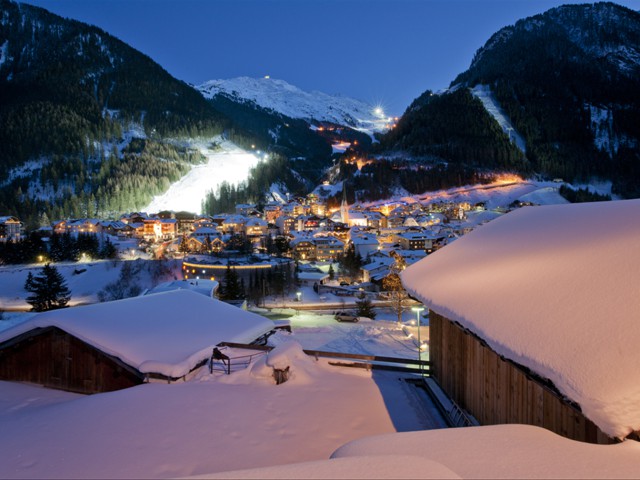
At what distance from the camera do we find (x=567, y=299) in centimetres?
346

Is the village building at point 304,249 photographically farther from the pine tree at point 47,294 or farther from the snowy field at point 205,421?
the snowy field at point 205,421

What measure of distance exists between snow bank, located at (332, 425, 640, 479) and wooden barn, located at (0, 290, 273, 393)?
5831 mm

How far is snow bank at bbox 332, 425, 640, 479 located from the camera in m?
2.20

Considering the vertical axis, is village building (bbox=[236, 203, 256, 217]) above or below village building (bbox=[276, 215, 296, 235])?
above

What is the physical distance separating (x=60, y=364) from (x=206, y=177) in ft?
450

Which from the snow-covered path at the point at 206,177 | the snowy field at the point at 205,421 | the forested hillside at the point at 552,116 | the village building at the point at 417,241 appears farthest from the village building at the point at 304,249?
the forested hillside at the point at 552,116

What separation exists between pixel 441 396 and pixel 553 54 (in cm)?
23584

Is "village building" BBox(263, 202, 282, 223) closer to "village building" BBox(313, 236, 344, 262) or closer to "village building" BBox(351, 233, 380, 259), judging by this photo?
"village building" BBox(313, 236, 344, 262)

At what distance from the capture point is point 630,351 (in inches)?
102

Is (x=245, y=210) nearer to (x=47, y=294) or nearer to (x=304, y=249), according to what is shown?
(x=304, y=249)

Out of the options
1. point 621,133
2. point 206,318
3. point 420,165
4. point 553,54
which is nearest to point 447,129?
point 420,165

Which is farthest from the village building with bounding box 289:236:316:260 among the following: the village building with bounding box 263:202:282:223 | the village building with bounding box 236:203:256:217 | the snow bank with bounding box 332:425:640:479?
the snow bank with bounding box 332:425:640:479

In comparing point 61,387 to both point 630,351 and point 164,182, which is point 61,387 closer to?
point 630,351

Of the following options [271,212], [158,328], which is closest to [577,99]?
[271,212]
